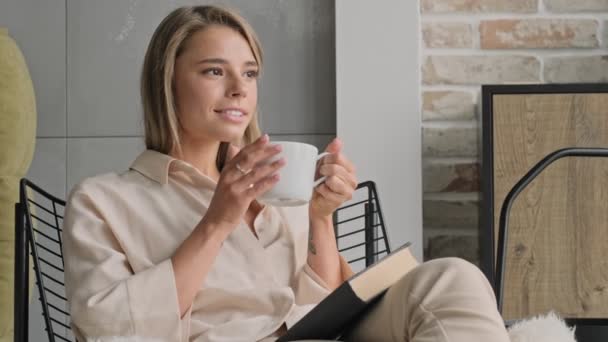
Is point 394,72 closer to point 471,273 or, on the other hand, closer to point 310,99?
point 310,99

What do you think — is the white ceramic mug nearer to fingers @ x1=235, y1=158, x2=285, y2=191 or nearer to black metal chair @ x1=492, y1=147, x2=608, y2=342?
fingers @ x1=235, y1=158, x2=285, y2=191

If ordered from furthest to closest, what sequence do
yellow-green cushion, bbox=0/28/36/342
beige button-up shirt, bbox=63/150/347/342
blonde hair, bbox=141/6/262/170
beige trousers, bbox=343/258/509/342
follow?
yellow-green cushion, bbox=0/28/36/342 → blonde hair, bbox=141/6/262/170 → beige button-up shirt, bbox=63/150/347/342 → beige trousers, bbox=343/258/509/342

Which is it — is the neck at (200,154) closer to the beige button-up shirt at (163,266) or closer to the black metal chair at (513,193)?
the beige button-up shirt at (163,266)

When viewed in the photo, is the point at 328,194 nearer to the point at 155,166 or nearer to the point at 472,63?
the point at 155,166

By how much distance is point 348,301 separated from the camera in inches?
55.1

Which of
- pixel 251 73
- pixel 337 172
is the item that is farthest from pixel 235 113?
pixel 337 172

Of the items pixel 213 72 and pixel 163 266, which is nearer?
pixel 163 266

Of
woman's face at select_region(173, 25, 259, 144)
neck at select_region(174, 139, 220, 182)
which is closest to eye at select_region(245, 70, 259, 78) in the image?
woman's face at select_region(173, 25, 259, 144)

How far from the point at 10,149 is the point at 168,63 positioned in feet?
3.19

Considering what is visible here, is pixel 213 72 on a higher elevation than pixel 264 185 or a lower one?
higher

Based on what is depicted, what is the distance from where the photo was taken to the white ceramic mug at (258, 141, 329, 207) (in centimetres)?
142

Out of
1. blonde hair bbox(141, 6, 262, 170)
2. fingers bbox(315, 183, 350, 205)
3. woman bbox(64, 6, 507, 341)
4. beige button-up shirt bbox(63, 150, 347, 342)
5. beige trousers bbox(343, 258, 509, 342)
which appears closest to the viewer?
beige trousers bbox(343, 258, 509, 342)

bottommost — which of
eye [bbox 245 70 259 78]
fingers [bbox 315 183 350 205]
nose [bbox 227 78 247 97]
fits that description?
fingers [bbox 315 183 350 205]

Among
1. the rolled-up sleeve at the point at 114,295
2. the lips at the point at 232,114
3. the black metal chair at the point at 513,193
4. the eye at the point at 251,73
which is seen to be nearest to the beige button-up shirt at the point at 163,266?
the rolled-up sleeve at the point at 114,295
